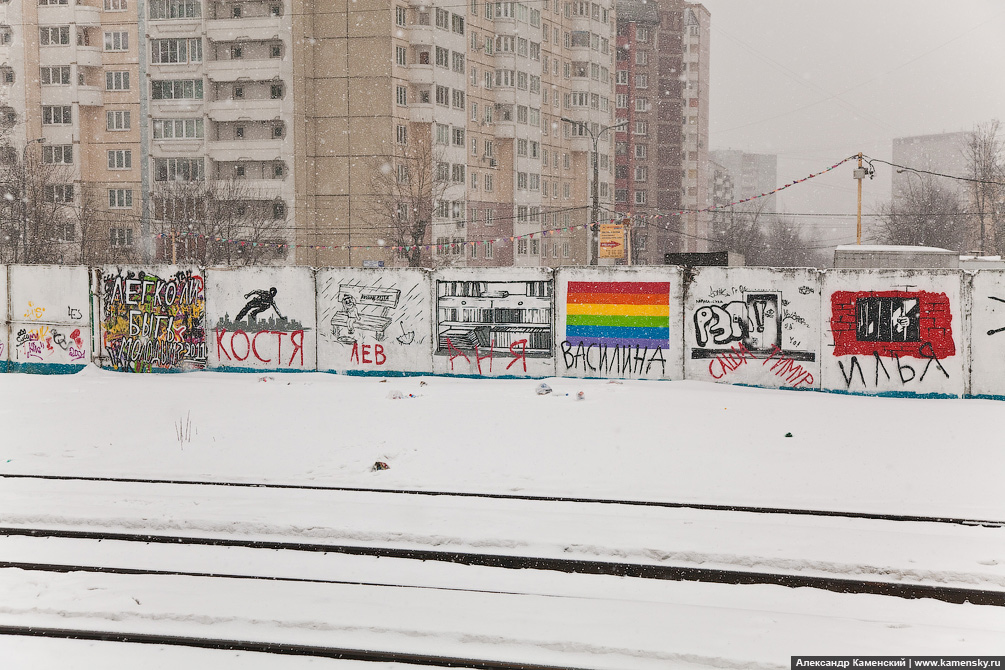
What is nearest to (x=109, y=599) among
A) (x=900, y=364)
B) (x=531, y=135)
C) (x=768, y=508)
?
(x=768, y=508)

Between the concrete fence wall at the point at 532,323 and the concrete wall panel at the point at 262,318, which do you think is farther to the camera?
the concrete wall panel at the point at 262,318

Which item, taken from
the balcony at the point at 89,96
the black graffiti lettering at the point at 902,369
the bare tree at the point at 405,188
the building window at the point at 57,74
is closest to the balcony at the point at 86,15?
the building window at the point at 57,74

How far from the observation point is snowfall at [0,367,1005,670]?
541cm

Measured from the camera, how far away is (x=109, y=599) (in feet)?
20.1

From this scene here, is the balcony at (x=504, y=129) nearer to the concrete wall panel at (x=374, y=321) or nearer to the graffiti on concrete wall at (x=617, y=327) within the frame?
the concrete wall panel at (x=374, y=321)

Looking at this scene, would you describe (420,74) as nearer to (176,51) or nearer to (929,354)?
(176,51)

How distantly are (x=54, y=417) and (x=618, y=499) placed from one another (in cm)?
977

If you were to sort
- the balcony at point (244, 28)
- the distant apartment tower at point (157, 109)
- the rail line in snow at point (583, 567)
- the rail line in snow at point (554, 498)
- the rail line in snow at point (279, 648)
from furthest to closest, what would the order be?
the distant apartment tower at point (157, 109), the balcony at point (244, 28), the rail line in snow at point (554, 498), the rail line in snow at point (583, 567), the rail line in snow at point (279, 648)

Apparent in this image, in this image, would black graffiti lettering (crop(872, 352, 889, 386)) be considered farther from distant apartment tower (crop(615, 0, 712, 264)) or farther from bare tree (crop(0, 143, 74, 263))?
distant apartment tower (crop(615, 0, 712, 264))

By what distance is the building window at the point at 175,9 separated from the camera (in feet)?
220

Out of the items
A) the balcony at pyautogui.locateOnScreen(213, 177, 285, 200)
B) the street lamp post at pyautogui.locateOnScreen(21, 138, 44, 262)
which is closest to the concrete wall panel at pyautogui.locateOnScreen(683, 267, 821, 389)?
the street lamp post at pyautogui.locateOnScreen(21, 138, 44, 262)

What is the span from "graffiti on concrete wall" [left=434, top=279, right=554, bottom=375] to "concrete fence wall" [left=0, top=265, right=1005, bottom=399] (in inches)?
1.1

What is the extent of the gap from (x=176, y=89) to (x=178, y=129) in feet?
10.3

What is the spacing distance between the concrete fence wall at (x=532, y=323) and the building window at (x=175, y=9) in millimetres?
54928
